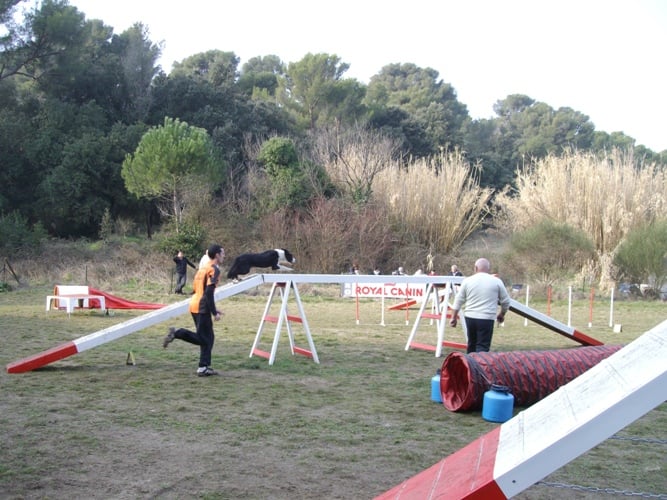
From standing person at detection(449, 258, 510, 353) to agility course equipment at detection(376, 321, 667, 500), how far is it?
4.36 m

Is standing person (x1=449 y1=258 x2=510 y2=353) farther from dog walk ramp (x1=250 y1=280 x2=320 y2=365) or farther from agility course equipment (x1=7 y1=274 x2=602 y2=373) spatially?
dog walk ramp (x1=250 y1=280 x2=320 y2=365)

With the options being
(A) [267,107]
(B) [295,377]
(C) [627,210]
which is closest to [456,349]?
(B) [295,377]

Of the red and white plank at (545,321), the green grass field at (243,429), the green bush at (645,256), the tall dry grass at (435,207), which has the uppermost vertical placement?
the tall dry grass at (435,207)

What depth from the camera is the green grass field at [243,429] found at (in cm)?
475

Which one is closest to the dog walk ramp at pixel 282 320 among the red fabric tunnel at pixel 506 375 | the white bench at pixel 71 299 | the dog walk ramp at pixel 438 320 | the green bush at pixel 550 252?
the dog walk ramp at pixel 438 320

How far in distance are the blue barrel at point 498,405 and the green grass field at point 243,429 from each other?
12cm

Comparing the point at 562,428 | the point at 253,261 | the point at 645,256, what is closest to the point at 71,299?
the point at 253,261

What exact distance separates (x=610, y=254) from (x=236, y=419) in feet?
67.4

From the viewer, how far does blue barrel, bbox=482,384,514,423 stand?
255 inches

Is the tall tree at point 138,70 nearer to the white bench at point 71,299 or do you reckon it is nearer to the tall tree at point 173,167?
the tall tree at point 173,167

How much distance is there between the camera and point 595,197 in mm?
26000

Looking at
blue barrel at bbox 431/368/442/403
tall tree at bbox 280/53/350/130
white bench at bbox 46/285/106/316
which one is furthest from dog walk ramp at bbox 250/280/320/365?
tall tree at bbox 280/53/350/130

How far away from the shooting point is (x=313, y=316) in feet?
54.0

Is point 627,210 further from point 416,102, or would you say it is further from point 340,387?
point 416,102
